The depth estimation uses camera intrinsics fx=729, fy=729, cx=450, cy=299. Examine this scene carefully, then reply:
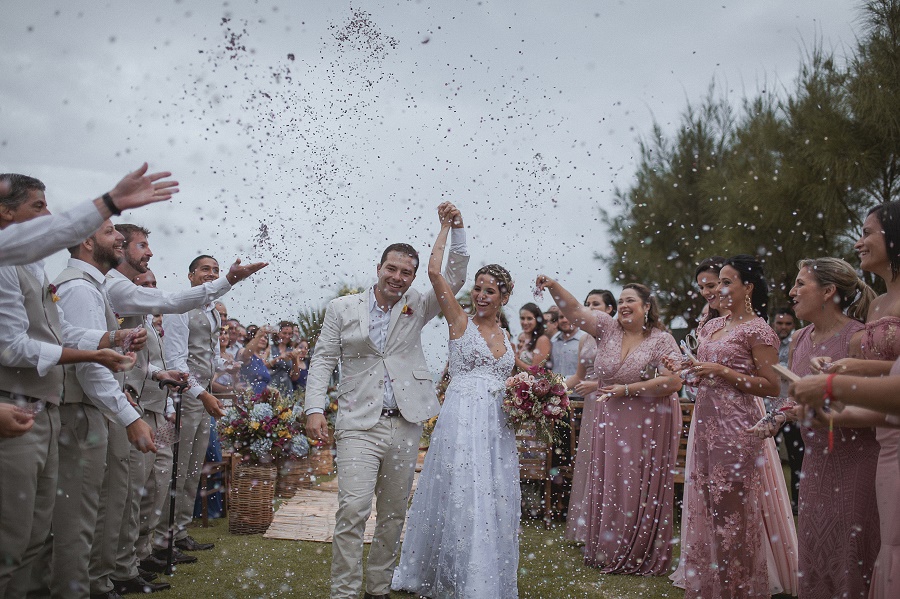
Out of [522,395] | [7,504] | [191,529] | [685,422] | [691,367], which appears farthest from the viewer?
[685,422]

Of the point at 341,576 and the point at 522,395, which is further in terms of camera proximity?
the point at 522,395

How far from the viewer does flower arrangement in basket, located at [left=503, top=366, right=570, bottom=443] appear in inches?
197

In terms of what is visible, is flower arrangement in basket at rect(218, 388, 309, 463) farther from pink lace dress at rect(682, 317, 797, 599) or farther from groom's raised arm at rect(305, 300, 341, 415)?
pink lace dress at rect(682, 317, 797, 599)

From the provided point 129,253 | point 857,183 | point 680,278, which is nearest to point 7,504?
point 129,253

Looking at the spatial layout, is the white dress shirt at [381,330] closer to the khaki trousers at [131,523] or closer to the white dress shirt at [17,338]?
the khaki trousers at [131,523]

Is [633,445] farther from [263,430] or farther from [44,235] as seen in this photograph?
[44,235]

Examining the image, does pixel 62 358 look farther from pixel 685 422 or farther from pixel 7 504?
pixel 685 422

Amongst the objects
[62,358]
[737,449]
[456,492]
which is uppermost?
[62,358]

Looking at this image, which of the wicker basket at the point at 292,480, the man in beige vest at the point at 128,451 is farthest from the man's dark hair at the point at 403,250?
the wicker basket at the point at 292,480

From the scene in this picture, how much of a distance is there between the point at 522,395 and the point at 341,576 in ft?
5.43

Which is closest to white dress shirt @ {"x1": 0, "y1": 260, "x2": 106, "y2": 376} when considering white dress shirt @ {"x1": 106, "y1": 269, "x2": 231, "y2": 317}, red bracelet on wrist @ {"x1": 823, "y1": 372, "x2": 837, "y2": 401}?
white dress shirt @ {"x1": 106, "y1": 269, "x2": 231, "y2": 317}

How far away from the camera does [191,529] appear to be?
7.46 meters

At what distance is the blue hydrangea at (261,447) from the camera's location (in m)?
7.54

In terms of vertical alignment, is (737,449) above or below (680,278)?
below
